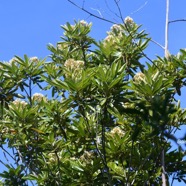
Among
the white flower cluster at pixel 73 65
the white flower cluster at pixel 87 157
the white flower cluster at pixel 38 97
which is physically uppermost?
the white flower cluster at pixel 38 97

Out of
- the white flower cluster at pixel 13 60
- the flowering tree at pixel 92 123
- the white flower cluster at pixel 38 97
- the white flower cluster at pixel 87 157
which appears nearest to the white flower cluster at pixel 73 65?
the flowering tree at pixel 92 123

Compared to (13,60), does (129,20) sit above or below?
above

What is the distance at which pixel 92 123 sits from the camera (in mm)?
6156

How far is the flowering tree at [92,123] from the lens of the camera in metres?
5.69

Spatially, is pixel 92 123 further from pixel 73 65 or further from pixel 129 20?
pixel 129 20

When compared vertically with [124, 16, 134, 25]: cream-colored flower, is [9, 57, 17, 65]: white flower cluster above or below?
below

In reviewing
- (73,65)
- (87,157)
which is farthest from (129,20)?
(87,157)

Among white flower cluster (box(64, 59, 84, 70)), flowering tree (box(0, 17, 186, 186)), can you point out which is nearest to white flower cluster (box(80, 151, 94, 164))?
flowering tree (box(0, 17, 186, 186))

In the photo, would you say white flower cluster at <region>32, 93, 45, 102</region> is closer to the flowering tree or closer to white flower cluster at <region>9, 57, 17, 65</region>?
the flowering tree

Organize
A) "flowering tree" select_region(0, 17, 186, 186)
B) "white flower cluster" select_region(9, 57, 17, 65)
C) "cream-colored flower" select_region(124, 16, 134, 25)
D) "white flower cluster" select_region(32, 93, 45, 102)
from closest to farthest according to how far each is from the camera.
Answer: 1. "flowering tree" select_region(0, 17, 186, 186)
2. "white flower cluster" select_region(32, 93, 45, 102)
3. "white flower cluster" select_region(9, 57, 17, 65)
4. "cream-colored flower" select_region(124, 16, 134, 25)

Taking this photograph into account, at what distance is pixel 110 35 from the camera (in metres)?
7.78

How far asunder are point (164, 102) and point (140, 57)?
5689mm

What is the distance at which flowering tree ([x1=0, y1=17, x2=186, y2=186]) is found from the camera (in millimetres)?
5691

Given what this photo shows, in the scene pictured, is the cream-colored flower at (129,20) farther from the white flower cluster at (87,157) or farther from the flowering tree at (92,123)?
the white flower cluster at (87,157)
